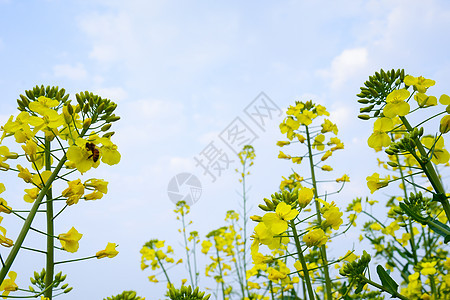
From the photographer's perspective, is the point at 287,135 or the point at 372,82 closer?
the point at 372,82

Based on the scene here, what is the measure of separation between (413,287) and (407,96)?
2.25 m

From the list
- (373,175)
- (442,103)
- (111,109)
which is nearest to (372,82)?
(442,103)

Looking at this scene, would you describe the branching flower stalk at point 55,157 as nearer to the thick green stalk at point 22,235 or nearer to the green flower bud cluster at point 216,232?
the thick green stalk at point 22,235

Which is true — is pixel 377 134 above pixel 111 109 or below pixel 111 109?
below

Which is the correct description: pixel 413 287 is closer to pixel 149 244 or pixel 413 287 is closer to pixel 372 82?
pixel 372 82

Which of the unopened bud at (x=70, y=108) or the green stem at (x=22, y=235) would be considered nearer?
the green stem at (x=22, y=235)

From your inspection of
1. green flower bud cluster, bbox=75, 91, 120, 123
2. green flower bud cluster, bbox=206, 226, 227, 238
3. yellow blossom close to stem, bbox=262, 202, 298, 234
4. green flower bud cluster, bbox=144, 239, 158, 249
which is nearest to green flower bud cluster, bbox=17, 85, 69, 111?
green flower bud cluster, bbox=75, 91, 120, 123

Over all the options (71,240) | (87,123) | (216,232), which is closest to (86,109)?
(87,123)

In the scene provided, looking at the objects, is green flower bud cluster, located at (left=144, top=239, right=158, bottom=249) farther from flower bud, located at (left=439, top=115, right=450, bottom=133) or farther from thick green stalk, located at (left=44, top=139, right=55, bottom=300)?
flower bud, located at (left=439, top=115, right=450, bottom=133)

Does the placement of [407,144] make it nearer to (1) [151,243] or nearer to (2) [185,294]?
(2) [185,294]

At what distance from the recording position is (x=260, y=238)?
170cm

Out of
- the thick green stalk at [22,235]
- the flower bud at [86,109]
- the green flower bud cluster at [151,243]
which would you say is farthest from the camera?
Answer: the green flower bud cluster at [151,243]

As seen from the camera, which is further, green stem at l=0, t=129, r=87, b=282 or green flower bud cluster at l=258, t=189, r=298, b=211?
green flower bud cluster at l=258, t=189, r=298, b=211

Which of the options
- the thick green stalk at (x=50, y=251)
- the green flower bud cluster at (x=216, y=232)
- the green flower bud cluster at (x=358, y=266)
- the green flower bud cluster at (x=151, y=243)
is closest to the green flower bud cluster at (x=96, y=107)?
the thick green stalk at (x=50, y=251)
